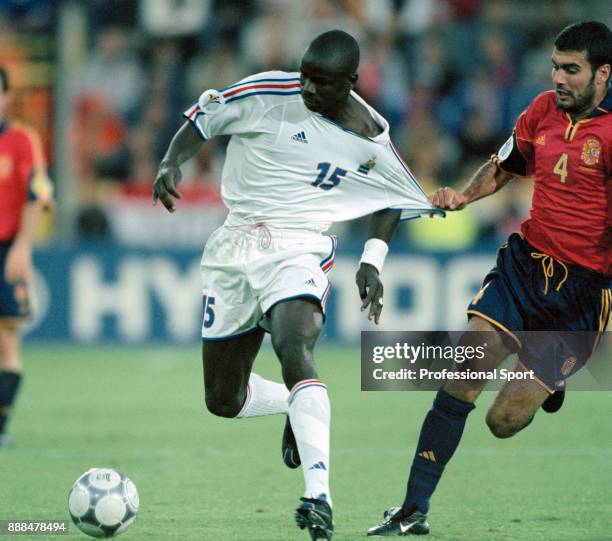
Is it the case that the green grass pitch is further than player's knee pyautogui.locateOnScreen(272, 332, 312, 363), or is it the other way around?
the green grass pitch

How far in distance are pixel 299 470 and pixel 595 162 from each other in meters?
2.74

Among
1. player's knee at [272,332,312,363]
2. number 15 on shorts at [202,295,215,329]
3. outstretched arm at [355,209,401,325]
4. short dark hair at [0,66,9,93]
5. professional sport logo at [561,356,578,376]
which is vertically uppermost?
short dark hair at [0,66,9,93]

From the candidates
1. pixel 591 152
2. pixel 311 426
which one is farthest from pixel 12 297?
pixel 591 152

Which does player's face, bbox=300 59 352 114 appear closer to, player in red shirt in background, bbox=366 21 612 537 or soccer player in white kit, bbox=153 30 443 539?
soccer player in white kit, bbox=153 30 443 539

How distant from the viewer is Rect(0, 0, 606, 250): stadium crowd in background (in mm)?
13836

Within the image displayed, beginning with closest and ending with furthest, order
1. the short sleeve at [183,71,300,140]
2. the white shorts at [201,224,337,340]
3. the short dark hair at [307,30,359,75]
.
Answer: the short dark hair at [307,30,359,75], the white shorts at [201,224,337,340], the short sleeve at [183,71,300,140]

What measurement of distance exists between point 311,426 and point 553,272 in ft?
4.56

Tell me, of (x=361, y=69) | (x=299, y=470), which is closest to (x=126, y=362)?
(x=361, y=69)

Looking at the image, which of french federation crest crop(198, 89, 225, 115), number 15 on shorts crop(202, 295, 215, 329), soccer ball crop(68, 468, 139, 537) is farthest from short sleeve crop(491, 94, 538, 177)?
soccer ball crop(68, 468, 139, 537)

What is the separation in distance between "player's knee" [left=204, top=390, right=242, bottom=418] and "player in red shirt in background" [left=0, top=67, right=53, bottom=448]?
8.11 ft

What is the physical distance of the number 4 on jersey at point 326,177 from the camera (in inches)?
230

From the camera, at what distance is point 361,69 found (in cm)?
1431

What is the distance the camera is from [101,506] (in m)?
5.01

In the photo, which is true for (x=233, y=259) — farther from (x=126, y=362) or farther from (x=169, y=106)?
(x=169, y=106)
